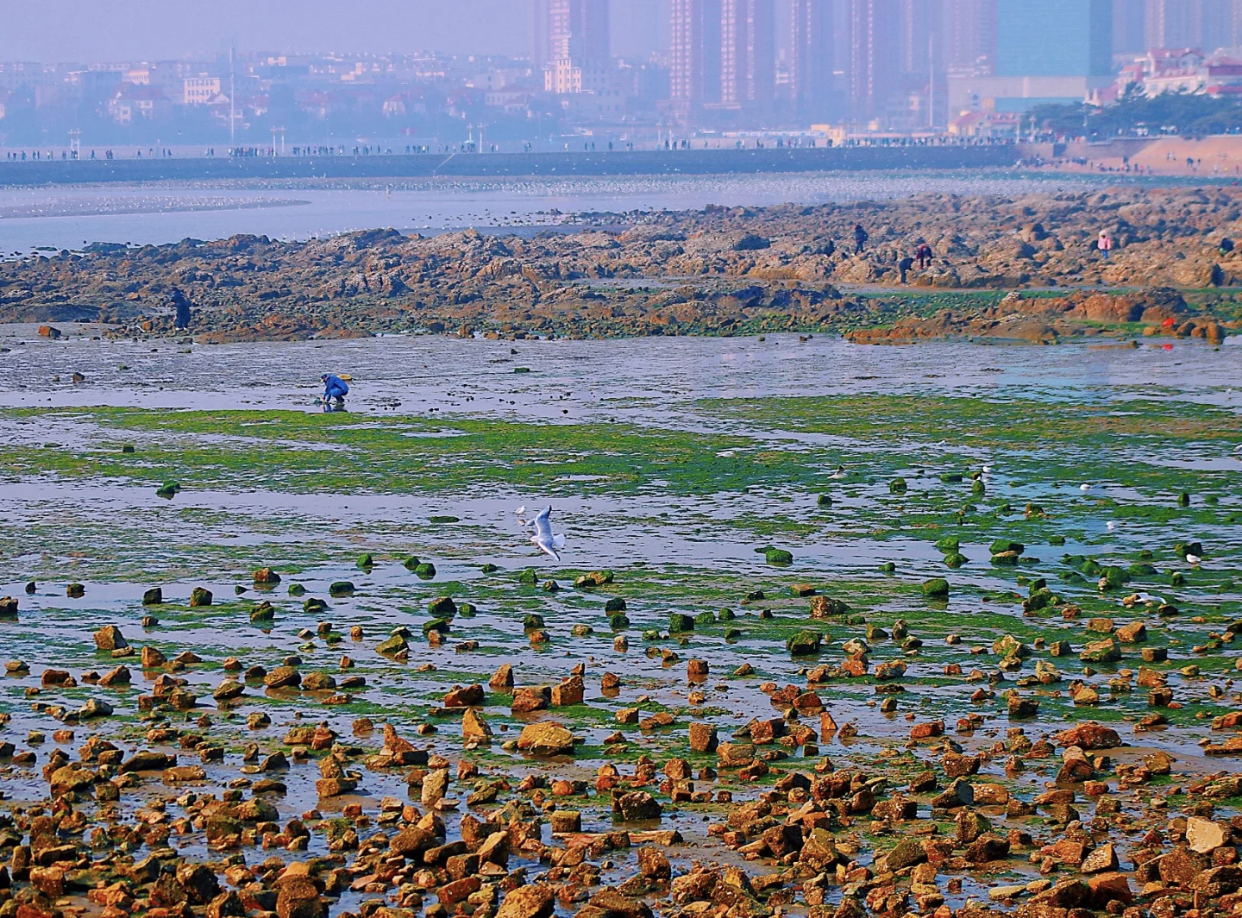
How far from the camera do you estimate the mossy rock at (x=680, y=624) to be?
1448 centimetres

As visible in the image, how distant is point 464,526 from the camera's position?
63.2 ft

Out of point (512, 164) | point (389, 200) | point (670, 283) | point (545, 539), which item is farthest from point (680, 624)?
point (512, 164)

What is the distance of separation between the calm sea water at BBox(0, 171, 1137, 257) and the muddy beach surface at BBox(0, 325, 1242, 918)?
193ft

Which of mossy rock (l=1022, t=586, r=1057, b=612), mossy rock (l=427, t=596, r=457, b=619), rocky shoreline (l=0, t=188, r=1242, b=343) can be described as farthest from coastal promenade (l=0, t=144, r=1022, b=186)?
mossy rock (l=1022, t=586, r=1057, b=612)

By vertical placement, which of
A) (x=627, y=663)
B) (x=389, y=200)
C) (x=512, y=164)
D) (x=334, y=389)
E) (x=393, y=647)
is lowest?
(x=627, y=663)

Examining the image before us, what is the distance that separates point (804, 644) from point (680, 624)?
46.6 inches

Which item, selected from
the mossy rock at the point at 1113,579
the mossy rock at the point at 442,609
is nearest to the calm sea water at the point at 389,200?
the mossy rock at the point at 442,609

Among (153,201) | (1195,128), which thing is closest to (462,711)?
(153,201)

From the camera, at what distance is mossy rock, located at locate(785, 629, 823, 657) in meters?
13.8

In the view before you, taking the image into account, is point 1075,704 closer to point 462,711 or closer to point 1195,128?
point 462,711

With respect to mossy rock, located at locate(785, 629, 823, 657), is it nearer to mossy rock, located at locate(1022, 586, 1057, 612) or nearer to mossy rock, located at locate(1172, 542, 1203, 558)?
mossy rock, located at locate(1022, 586, 1057, 612)

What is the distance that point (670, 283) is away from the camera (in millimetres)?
54750

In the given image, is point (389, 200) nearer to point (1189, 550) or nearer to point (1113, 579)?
point (1189, 550)

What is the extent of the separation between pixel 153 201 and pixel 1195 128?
343ft
